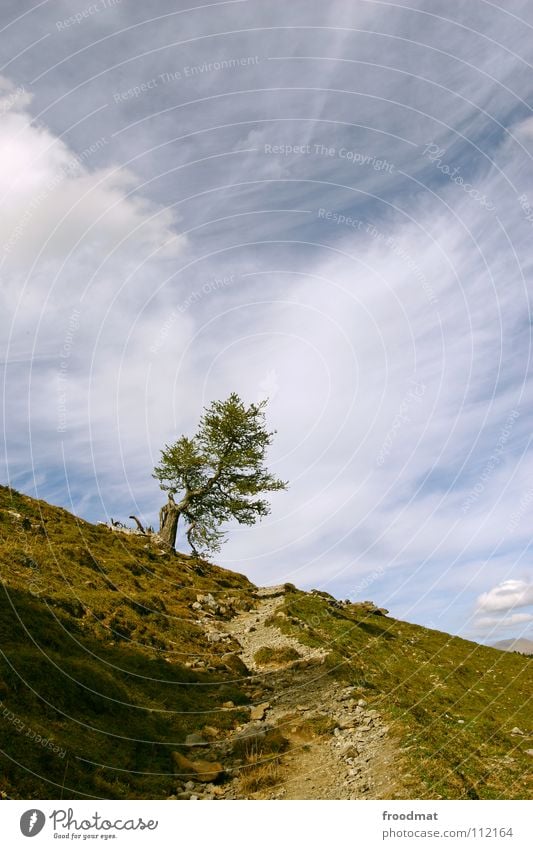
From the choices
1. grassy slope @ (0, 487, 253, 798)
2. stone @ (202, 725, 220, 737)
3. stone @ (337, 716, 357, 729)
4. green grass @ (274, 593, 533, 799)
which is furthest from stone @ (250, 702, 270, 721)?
green grass @ (274, 593, 533, 799)

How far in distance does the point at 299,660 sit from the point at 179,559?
→ 18.4 metres

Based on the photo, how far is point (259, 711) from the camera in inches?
622

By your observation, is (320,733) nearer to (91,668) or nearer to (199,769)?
(199,769)

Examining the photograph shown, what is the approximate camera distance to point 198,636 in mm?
23156

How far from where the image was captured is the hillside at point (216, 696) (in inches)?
428

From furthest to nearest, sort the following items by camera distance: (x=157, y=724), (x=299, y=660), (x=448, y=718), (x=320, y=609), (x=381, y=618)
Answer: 1. (x=381, y=618)
2. (x=320, y=609)
3. (x=299, y=660)
4. (x=448, y=718)
5. (x=157, y=724)

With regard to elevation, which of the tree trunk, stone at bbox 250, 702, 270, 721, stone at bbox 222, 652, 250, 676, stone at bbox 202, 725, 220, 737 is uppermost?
the tree trunk

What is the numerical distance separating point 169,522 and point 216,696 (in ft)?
80.3

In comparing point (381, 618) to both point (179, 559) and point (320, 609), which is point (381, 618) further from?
point (179, 559)

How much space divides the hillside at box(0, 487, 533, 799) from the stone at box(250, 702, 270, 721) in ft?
0.18

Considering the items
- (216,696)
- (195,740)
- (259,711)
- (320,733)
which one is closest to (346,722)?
(320,733)

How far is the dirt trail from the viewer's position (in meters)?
10.9

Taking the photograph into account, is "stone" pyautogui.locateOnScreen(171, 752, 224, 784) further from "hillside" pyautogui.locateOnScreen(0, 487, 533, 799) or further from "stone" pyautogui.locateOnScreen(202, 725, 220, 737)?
"stone" pyautogui.locateOnScreen(202, 725, 220, 737)
